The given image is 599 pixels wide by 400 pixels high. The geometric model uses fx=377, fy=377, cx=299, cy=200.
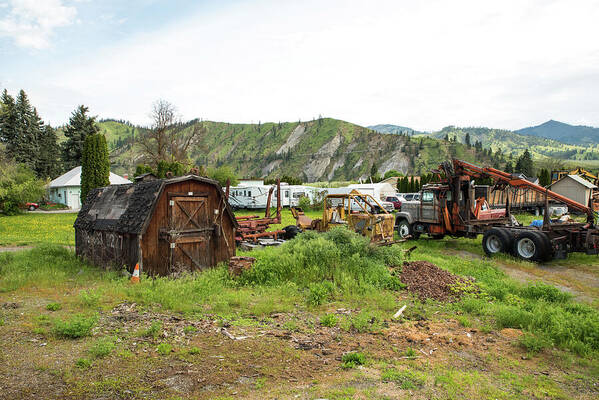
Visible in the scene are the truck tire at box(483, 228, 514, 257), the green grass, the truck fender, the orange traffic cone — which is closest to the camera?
the orange traffic cone

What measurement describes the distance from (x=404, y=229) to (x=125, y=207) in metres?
13.0

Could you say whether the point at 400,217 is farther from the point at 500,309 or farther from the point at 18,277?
the point at 18,277

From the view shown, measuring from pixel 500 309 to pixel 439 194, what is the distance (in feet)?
32.8

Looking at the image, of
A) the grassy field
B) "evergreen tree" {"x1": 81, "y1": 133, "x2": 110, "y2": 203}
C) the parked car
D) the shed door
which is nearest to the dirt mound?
the grassy field

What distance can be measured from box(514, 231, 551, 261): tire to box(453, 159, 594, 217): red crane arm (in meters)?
1.68

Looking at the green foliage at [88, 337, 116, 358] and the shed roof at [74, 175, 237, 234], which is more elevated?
the shed roof at [74, 175, 237, 234]

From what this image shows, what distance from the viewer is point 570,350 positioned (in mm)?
5973

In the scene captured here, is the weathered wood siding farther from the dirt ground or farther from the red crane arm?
the red crane arm

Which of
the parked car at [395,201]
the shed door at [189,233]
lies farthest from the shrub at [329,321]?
the parked car at [395,201]

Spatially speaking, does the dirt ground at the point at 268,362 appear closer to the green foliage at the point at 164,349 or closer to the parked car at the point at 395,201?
the green foliage at the point at 164,349

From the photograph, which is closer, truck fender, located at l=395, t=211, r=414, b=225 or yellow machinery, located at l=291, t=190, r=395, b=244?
yellow machinery, located at l=291, t=190, r=395, b=244

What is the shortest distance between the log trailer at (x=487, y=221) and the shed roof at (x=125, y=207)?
9813mm

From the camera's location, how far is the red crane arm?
13.3 meters

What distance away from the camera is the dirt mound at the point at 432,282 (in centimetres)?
891
